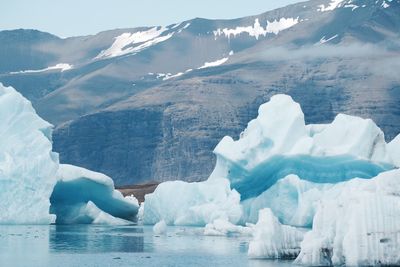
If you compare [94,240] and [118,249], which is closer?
[118,249]

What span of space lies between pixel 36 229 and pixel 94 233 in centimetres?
408

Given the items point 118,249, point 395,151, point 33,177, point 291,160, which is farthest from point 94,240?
point 395,151

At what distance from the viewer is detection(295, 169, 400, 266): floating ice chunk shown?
2475cm

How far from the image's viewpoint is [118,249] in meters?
38.4

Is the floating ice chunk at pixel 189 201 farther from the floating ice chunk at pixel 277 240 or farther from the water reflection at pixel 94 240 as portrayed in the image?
the floating ice chunk at pixel 277 240

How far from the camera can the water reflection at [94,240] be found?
3844 cm

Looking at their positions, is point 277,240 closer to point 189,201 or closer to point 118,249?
point 118,249

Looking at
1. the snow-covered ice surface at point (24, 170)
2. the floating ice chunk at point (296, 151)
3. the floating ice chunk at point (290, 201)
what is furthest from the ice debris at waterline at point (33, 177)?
the floating ice chunk at point (290, 201)

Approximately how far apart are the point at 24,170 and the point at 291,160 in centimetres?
1551

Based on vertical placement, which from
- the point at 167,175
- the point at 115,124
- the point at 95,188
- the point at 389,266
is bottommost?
the point at 389,266

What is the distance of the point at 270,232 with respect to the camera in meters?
A: 29.7

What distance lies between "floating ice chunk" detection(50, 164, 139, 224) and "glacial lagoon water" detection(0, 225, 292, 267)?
20.2 ft

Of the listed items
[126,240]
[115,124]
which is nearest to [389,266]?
[126,240]

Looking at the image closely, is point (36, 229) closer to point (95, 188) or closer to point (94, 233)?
point (94, 233)
